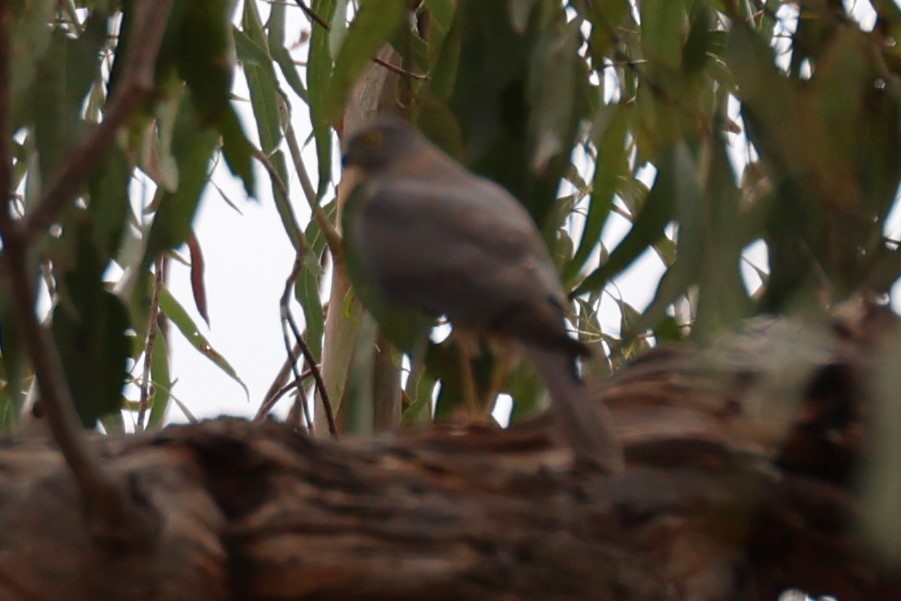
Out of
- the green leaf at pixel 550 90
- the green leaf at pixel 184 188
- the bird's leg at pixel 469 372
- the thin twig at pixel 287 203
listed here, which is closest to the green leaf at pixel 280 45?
the thin twig at pixel 287 203

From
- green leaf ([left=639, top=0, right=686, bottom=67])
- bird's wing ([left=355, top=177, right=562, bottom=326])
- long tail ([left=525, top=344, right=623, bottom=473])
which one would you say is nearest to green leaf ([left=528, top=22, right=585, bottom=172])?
bird's wing ([left=355, top=177, right=562, bottom=326])

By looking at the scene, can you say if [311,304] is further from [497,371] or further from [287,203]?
[497,371]

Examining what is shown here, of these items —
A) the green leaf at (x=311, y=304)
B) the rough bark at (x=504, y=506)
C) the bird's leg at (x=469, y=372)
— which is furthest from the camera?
the green leaf at (x=311, y=304)

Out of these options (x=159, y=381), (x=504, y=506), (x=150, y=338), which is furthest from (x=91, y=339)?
(x=159, y=381)

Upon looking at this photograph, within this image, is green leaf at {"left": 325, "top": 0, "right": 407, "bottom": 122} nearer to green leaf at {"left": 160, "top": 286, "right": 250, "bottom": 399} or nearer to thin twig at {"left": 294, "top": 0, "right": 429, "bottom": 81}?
thin twig at {"left": 294, "top": 0, "right": 429, "bottom": 81}

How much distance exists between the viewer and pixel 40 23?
79.4 inches

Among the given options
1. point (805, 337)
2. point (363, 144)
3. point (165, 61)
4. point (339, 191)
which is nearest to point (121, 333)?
point (165, 61)

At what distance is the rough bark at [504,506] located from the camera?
4.73 feet

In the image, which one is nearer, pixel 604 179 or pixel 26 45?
pixel 26 45

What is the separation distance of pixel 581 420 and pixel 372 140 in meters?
1.02

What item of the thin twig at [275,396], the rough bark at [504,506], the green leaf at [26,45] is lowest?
the rough bark at [504,506]

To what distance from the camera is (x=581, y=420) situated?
170 cm

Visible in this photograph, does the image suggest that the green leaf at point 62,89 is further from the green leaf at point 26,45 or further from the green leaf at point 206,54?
the green leaf at point 206,54

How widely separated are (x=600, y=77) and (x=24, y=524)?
4.71ft
